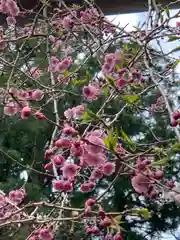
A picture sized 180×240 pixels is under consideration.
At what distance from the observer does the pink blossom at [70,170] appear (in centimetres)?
88

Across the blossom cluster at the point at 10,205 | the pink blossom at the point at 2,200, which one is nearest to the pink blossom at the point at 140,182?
the blossom cluster at the point at 10,205

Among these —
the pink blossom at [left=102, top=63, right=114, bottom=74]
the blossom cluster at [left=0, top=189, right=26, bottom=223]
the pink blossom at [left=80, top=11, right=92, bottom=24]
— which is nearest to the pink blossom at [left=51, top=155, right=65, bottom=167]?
the blossom cluster at [left=0, top=189, right=26, bottom=223]

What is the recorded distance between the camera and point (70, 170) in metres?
0.89

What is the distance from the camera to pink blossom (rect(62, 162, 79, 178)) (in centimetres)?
88

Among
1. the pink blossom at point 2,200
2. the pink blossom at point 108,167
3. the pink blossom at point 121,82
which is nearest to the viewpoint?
the pink blossom at point 108,167

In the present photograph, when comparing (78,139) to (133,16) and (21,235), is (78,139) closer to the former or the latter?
(21,235)

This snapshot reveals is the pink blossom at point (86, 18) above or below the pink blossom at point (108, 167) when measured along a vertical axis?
above

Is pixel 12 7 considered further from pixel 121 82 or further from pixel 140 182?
pixel 140 182

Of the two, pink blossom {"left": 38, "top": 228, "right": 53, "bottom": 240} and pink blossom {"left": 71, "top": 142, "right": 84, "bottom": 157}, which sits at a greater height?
pink blossom {"left": 71, "top": 142, "right": 84, "bottom": 157}

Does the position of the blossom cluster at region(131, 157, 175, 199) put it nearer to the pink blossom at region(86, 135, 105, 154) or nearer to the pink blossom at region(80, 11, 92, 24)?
the pink blossom at region(86, 135, 105, 154)

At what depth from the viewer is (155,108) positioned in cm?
170

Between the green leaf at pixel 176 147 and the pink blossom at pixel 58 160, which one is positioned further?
the pink blossom at pixel 58 160

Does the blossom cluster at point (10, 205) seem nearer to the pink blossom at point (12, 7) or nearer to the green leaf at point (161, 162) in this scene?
the green leaf at point (161, 162)

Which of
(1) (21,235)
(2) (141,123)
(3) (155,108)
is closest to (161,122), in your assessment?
(2) (141,123)
